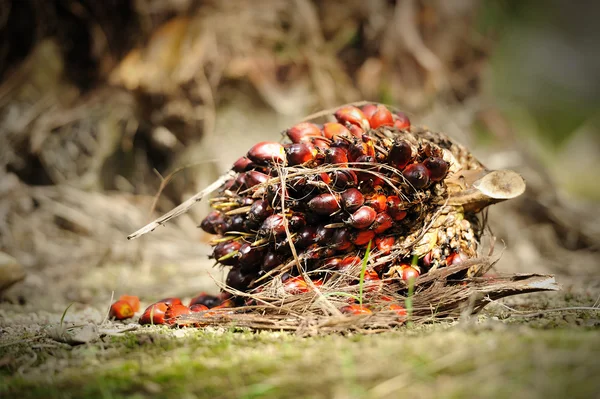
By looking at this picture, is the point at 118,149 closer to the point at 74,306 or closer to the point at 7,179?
the point at 7,179

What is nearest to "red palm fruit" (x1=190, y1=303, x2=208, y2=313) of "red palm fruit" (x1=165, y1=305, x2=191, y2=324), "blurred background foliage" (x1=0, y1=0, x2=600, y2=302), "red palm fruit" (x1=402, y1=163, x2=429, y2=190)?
"red palm fruit" (x1=165, y1=305, x2=191, y2=324)

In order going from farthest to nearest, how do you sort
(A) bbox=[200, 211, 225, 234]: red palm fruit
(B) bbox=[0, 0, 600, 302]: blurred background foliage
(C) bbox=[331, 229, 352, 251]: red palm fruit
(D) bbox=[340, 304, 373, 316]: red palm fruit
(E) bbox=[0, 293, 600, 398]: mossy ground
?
(B) bbox=[0, 0, 600, 302]: blurred background foliage → (A) bbox=[200, 211, 225, 234]: red palm fruit → (C) bbox=[331, 229, 352, 251]: red palm fruit → (D) bbox=[340, 304, 373, 316]: red palm fruit → (E) bbox=[0, 293, 600, 398]: mossy ground

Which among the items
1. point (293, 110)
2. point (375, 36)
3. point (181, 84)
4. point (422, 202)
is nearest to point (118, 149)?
point (181, 84)

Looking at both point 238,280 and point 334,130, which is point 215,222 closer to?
point 238,280

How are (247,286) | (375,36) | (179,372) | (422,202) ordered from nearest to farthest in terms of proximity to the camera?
(179,372), (422,202), (247,286), (375,36)

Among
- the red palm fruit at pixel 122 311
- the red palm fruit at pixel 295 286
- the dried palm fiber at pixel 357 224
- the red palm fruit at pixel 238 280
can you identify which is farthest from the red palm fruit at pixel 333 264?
the red palm fruit at pixel 122 311

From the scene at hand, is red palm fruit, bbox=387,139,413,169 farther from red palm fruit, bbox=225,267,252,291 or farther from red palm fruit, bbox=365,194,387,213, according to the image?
red palm fruit, bbox=225,267,252,291
